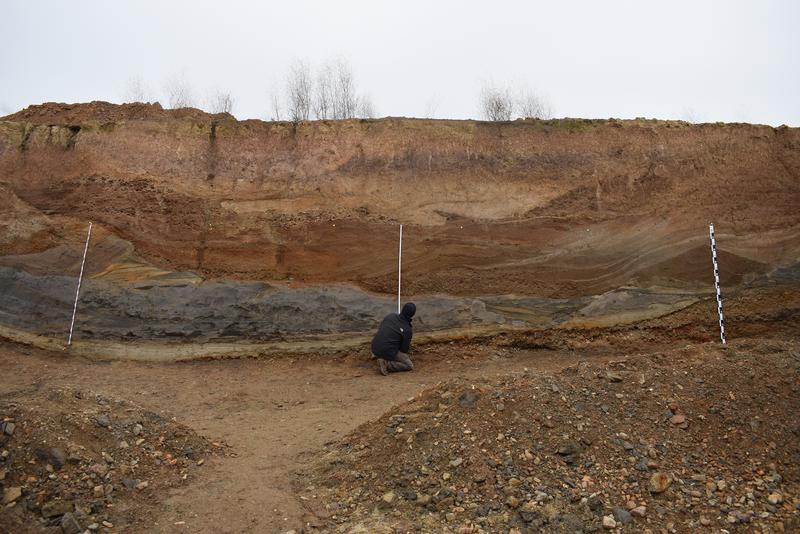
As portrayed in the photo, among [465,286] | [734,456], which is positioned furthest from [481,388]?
[465,286]

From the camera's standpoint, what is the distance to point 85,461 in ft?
16.4

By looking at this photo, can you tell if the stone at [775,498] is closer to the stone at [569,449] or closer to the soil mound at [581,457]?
the soil mound at [581,457]

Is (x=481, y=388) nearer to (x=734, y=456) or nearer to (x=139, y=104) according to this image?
(x=734, y=456)

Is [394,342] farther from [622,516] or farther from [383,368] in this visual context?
[622,516]

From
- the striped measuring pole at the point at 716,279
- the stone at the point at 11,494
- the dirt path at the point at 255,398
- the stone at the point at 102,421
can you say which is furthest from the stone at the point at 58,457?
the striped measuring pole at the point at 716,279

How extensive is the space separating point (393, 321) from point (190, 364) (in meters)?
3.29

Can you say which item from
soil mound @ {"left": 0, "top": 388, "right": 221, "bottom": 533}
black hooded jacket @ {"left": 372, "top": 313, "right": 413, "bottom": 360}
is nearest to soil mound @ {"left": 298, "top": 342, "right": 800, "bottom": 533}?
soil mound @ {"left": 0, "top": 388, "right": 221, "bottom": 533}

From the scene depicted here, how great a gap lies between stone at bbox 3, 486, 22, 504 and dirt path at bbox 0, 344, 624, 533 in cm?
96

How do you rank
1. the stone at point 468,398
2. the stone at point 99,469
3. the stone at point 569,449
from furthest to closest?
the stone at point 468,398 → the stone at point 569,449 → the stone at point 99,469

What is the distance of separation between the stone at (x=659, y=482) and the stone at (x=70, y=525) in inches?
164

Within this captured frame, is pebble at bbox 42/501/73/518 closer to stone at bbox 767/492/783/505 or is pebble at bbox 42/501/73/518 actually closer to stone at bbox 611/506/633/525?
stone at bbox 611/506/633/525

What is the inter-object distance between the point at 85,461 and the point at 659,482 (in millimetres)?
4498

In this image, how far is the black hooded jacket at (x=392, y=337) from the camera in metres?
9.14

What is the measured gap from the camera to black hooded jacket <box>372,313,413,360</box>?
9.14m
